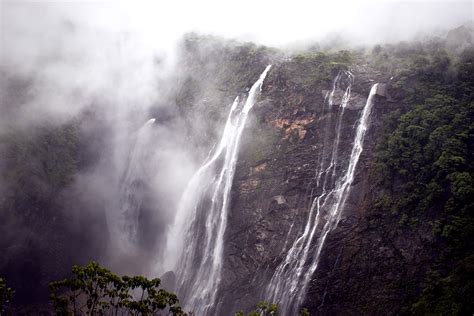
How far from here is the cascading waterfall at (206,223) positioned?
213ft

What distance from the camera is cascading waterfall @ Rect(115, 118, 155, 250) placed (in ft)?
268

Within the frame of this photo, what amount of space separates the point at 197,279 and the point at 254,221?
11.7m

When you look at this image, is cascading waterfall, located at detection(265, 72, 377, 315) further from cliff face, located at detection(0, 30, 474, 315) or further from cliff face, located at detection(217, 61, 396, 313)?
cliff face, located at detection(217, 61, 396, 313)

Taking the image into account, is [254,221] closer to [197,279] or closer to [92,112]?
[197,279]

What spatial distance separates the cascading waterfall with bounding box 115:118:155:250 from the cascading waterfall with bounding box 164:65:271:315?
970 cm

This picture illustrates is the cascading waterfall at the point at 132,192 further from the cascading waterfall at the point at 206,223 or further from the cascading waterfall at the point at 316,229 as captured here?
the cascading waterfall at the point at 316,229

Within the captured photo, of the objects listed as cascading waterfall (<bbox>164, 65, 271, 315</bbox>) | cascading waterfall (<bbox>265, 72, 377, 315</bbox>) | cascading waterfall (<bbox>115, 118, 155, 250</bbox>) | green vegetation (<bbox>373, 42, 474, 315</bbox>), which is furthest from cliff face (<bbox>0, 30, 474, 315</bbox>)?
cascading waterfall (<bbox>115, 118, 155, 250</bbox>)

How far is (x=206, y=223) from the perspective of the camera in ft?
226

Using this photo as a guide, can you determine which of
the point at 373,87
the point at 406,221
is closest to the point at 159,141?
the point at 373,87

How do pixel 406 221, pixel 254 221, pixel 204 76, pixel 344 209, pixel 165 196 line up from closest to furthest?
pixel 406 221 < pixel 344 209 < pixel 254 221 < pixel 165 196 < pixel 204 76

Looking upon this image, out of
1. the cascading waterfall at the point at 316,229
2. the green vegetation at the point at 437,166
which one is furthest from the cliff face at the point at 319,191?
the cascading waterfall at the point at 316,229

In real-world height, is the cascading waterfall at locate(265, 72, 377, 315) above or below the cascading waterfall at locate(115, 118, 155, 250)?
below

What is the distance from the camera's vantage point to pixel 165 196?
79.9m

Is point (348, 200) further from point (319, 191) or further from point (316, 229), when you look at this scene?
point (316, 229)
